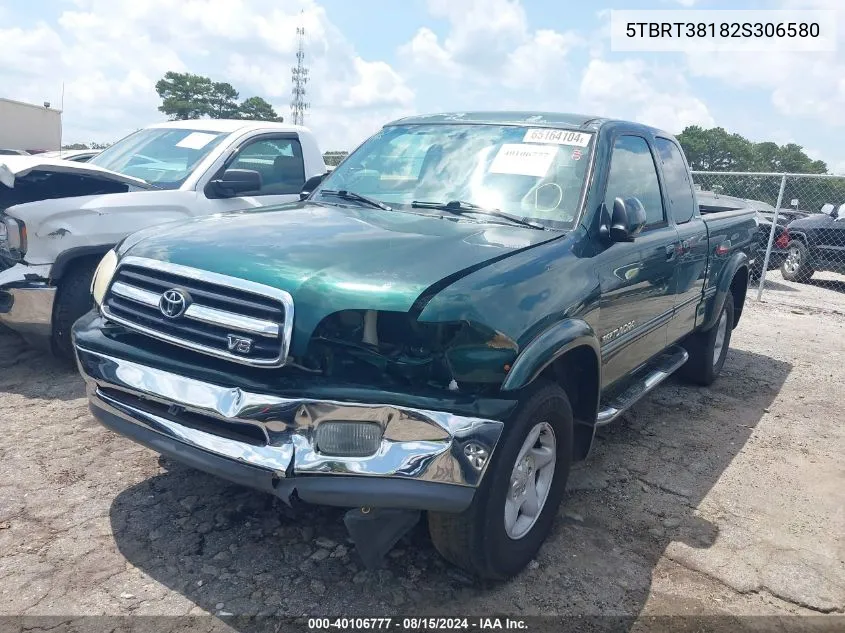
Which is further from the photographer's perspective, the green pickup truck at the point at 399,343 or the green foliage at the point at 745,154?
the green foliage at the point at 745,154

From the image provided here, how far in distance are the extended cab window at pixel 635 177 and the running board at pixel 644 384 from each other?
977mm

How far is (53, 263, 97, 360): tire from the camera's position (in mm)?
4879

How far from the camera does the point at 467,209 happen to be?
3641 millimetres

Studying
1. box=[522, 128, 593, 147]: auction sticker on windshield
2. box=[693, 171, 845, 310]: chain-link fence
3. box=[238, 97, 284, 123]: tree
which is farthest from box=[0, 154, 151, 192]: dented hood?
box=[238, 97, 284, 123]: tree

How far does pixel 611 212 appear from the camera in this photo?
3670 mm

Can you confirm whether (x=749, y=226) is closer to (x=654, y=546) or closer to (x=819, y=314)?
(x=654, y=546)

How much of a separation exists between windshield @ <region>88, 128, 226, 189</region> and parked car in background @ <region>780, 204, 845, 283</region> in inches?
413

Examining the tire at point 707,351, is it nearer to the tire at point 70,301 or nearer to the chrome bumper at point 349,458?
the chrome bumper at point 349,458

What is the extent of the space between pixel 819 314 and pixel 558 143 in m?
7.76

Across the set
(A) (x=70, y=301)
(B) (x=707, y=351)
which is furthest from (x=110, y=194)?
(B) (x=707, y=351)

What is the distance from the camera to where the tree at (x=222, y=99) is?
60.8m

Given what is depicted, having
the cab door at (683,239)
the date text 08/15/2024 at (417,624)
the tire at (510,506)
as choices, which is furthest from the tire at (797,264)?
the date text 08/15/2024 at (417,624)

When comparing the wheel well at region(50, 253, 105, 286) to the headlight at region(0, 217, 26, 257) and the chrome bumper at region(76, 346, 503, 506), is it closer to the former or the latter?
the headlight at region(0, 217, 26, 257)

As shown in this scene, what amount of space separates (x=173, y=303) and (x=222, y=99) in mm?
65180
